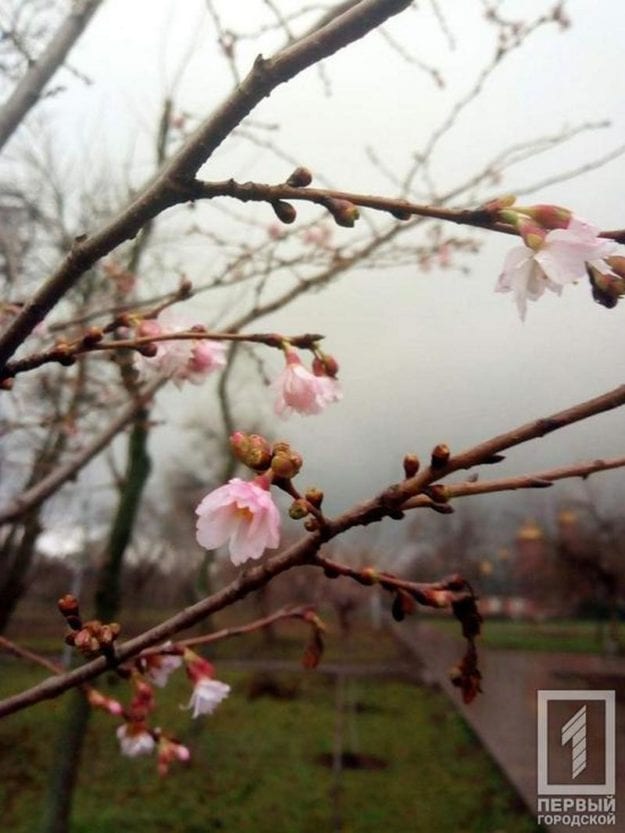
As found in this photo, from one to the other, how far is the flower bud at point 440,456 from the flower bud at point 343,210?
5.1 inches

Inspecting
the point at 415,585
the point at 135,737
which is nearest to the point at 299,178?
the point at 415,585

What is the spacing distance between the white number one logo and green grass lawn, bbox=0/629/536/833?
6.24 feet

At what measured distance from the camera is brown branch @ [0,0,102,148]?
1118 mm

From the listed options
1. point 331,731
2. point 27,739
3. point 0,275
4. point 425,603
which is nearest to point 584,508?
point 331,731

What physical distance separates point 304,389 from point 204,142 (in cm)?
19

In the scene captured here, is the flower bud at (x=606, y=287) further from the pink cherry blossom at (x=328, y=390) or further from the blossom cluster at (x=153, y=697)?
→ the blossom cluster at (x=153, y=697)

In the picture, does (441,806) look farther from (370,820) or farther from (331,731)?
(331,731)

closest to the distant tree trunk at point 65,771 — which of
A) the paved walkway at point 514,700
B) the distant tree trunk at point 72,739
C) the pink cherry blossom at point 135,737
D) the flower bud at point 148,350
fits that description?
the distant tree trunk at point 72,739

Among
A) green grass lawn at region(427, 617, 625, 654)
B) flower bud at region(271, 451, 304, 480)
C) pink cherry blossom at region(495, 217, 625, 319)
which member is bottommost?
flower bud at region(271, 451, 304, 480)

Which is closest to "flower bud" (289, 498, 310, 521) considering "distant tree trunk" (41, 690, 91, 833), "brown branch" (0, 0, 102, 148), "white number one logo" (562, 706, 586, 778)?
"white number one logo" (562, 706, 586, 778)

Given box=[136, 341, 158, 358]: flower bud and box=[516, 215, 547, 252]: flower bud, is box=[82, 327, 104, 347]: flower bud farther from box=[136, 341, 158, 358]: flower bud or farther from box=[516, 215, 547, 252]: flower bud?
box=[516, 215, 547, 252]: flower bud

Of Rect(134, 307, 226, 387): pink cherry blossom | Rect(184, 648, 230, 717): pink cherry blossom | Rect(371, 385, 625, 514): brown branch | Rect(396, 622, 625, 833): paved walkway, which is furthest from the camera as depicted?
Rect(396, 622, 625, 833): paved walkway

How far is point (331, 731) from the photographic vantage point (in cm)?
531

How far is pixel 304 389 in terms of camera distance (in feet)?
1.81
